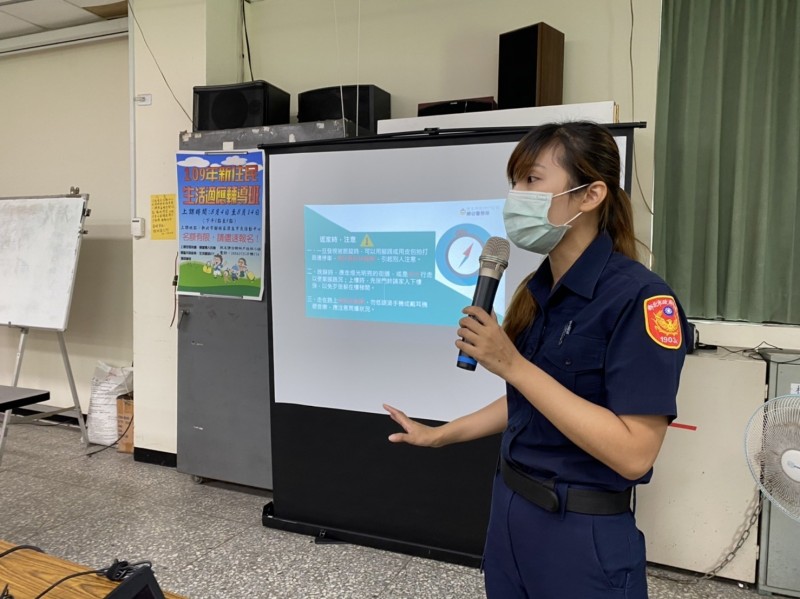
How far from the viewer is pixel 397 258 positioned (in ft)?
8.16

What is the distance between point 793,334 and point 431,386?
170 centimetres

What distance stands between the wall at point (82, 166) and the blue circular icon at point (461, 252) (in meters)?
2.87

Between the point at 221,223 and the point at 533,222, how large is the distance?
2.50m

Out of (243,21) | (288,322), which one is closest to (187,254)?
(288,322)

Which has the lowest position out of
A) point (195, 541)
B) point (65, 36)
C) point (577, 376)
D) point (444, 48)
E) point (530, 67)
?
point (195, 541)

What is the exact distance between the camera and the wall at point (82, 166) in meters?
4.32

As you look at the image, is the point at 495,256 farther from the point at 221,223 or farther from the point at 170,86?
the point at 170,86

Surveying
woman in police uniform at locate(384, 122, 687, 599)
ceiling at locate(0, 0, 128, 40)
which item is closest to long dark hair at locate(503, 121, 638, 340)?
woman in police uniform at locate(384, 122, 687, 599)

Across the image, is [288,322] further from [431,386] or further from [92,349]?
[92,349]

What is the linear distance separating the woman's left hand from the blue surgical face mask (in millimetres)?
221

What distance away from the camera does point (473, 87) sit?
3266 millimetres

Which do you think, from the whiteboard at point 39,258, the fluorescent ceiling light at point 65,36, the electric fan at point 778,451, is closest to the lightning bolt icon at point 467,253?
the electric fan at point 778,451

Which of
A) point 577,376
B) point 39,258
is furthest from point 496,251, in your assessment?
point 39,258

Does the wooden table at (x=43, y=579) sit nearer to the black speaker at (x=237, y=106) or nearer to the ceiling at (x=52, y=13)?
the black speaker at (x=237, y=106)
